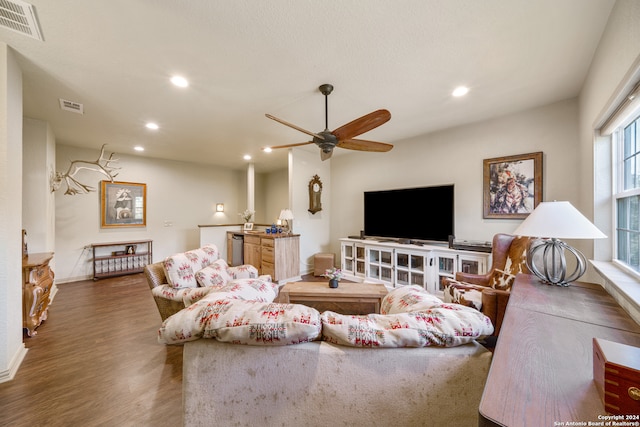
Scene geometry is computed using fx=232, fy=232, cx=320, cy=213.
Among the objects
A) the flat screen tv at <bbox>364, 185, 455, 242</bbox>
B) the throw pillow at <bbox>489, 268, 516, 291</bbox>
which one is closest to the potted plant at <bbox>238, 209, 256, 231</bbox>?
the flat screen tv at <bbox>364, 185, 455, 242</bbox>

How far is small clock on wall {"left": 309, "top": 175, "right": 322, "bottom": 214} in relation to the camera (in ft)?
16.4

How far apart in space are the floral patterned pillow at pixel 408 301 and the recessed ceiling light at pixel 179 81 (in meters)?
2.78

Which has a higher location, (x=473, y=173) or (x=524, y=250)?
(x=473, y=173)

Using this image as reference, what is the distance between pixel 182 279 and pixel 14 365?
1414 mm

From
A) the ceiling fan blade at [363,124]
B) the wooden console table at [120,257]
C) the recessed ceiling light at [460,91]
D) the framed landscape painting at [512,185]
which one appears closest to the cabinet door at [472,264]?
the framed landscape painting at [512,185]

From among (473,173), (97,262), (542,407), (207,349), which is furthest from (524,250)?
(97,262)

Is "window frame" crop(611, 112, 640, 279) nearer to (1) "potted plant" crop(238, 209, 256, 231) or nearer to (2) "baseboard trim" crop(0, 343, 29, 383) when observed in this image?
(2) "baseboard trim" crop(0, 343, 29, 383)

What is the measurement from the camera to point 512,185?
3.12m

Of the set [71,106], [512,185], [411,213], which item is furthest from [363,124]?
[71,106]

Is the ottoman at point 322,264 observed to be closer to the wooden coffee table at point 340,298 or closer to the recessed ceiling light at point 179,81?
the wooden coffee table at point 340,298

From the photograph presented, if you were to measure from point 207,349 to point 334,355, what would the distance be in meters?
0.57

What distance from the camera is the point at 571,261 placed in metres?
2.75

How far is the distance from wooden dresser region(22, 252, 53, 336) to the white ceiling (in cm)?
188

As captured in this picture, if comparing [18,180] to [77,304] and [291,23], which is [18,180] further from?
[291,23]
